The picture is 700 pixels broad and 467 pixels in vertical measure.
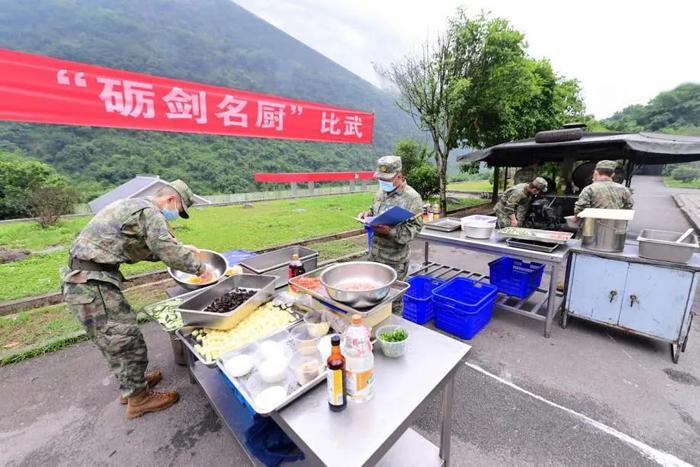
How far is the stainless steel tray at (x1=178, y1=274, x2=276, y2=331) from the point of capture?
5.75 feet

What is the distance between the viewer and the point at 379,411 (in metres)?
1.20

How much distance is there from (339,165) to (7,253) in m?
36.5

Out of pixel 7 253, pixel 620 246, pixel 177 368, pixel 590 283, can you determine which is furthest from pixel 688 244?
pixel 7 253

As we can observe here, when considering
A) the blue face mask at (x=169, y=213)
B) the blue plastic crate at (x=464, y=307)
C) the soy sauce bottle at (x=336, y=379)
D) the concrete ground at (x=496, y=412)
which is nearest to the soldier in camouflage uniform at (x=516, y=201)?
the blue plastic crate at (x=464, y=307)

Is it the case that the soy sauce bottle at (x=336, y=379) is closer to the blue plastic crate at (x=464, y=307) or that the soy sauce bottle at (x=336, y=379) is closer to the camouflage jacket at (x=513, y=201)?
the blue plastic crate at (x=464, y=307)

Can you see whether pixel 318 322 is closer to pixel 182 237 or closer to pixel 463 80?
pixel 182 237

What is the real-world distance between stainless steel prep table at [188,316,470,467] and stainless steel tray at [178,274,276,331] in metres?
0.76

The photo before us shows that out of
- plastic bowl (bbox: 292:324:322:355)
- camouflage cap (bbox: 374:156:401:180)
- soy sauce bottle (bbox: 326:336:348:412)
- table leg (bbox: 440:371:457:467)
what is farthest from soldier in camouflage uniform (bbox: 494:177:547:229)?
soy sauce bottle (bbox: 326:336:348:412)

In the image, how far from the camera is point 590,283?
3.23m

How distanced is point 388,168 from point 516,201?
3465 mm

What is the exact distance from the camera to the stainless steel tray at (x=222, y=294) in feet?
5.75

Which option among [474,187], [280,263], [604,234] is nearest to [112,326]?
[280,263]

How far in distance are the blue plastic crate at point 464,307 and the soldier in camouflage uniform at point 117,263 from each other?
2564 millimetres

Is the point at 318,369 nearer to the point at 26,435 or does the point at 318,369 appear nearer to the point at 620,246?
the point at 26,435
